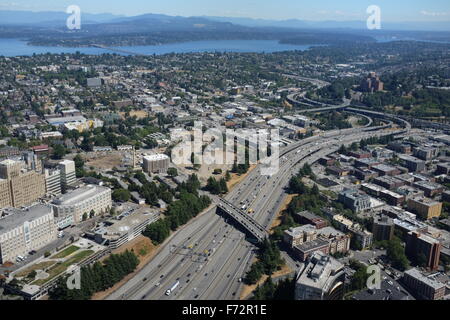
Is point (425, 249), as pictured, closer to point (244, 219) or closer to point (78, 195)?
point (244, 219)

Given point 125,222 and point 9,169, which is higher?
point 9,169

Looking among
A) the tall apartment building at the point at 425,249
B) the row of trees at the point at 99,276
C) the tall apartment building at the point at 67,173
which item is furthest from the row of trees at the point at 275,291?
the tall apartment building at the point at 67,173

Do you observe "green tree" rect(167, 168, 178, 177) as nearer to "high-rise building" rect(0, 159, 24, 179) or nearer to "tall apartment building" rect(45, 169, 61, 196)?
"tall apartment building" rect(45, 169, 61, 196)

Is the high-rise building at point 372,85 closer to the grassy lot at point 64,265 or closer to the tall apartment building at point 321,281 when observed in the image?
the tall apartment building at point 321,281

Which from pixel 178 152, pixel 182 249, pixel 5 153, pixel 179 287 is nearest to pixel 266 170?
pixel 178 152

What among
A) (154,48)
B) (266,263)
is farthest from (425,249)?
(154,48)

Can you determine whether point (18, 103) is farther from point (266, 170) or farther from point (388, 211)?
point (388, 211)

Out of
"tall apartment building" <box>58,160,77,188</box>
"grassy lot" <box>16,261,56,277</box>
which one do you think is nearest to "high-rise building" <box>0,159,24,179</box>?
→ "tall apartment building" <box>58,160,77,188</box>
